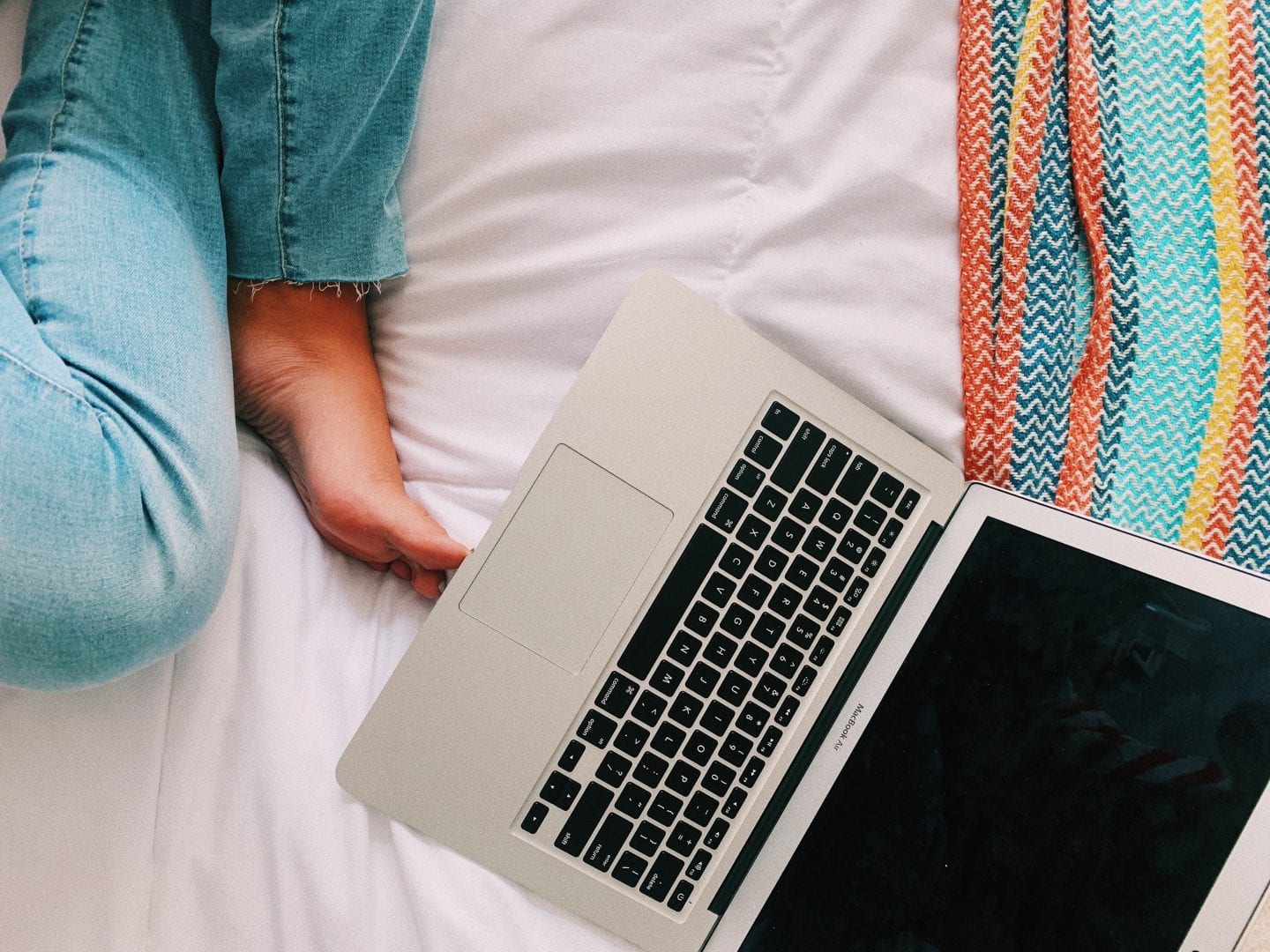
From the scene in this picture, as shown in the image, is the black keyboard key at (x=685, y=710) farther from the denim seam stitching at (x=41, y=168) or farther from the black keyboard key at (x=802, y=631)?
the denim seam stitching at (x=41, y=168)

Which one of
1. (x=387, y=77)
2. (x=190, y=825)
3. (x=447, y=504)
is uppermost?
(x=387, y=77)

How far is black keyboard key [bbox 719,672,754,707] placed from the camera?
0.65 m

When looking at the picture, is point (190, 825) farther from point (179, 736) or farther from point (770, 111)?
point (770, 111)

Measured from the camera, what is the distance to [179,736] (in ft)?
2.16

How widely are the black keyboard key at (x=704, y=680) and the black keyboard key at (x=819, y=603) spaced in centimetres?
8

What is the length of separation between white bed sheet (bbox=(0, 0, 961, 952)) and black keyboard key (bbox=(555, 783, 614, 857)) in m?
0.05

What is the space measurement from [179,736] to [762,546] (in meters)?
0.42

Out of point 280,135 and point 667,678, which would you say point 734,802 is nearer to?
point 667,678

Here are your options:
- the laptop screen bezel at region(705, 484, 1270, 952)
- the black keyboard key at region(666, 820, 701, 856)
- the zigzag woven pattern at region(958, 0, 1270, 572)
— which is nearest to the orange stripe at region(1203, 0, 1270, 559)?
the zigzag woven pattern at region(958, 0, 1270, 572)

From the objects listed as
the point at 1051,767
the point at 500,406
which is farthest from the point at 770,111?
the point at 1051,767

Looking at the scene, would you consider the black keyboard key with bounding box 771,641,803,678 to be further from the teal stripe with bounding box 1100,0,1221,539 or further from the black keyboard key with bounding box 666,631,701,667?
the teal stripe with bounding box 1100,0,1221,539

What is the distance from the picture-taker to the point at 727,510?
645 millimetres

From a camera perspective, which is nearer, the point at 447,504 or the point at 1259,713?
the point at 1259,713

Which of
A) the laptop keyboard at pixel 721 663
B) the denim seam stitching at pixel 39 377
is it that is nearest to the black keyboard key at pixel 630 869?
the laptop keyboard at pixel 721 663
